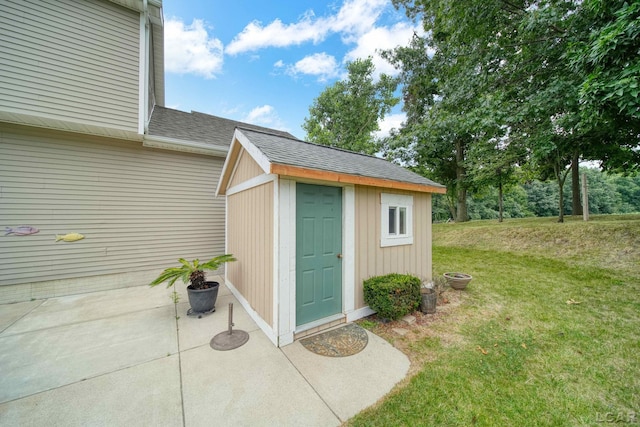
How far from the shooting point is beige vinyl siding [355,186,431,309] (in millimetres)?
3855

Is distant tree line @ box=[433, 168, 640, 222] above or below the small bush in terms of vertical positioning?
above

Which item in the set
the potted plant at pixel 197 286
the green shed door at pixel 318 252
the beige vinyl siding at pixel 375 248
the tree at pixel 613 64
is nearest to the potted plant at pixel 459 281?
the beige vinyl siding at pixel 375 248

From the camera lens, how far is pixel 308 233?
3318mm

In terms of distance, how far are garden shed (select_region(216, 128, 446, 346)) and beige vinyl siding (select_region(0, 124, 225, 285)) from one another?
243 cm

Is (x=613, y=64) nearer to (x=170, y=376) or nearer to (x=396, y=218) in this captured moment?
(x=396, y=218)

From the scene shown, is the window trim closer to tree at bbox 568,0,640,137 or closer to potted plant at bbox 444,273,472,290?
potted plant at bbox 444,273,472,290

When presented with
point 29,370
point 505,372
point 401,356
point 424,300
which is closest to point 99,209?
point 29,370

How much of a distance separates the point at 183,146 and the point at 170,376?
5468 mm

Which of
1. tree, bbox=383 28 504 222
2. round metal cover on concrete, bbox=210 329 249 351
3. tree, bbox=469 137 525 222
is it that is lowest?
round metal cover on concrete, bbox=210 329 249 351

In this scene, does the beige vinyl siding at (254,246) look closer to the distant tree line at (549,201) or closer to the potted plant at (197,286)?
the potted plant at (197,286)

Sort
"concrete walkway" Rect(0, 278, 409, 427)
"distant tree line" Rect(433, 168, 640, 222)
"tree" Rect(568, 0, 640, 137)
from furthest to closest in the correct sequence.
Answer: "distant tree line" Rect(433, 168, 640, 222)
"tree" Rect(568, 0, 640, 137)
"concrete walkway" Rect(0, 278, 409, 427)

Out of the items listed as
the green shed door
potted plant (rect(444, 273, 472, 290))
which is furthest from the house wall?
potted plant (rect(444, 273, 472, 290))

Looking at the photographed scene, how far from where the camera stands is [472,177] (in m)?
14.0

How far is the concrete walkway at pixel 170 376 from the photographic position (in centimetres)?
203
